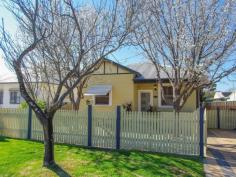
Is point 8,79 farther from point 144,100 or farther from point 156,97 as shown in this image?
point 156,97

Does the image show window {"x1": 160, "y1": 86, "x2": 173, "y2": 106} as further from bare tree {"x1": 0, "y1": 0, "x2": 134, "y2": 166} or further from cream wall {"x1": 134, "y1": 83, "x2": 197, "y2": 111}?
bare tree {"x1": 0, "y1": 0, "x2": 134, "y2": 166}

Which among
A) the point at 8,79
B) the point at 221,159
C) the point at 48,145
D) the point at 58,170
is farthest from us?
the point at 8,79

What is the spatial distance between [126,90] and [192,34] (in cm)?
907

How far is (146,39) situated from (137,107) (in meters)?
8.82

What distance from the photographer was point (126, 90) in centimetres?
2192

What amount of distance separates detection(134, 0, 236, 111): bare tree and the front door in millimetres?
7971

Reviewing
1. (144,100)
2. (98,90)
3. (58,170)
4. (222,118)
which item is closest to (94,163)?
(58,170)

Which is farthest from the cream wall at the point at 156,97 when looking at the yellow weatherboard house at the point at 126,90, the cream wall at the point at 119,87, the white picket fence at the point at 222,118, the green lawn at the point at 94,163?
the green lawn at the point at 94,163

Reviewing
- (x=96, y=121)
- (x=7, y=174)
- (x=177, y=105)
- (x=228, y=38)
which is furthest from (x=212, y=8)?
(x=7, y=174)

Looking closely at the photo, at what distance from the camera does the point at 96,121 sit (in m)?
12.1

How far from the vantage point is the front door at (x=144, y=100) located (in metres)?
22.5

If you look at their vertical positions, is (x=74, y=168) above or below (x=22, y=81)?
below

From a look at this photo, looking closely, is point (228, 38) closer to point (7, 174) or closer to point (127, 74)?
point (127, 74)

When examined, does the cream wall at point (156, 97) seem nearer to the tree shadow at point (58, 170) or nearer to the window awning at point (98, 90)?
the window awning at point (98, 90)
